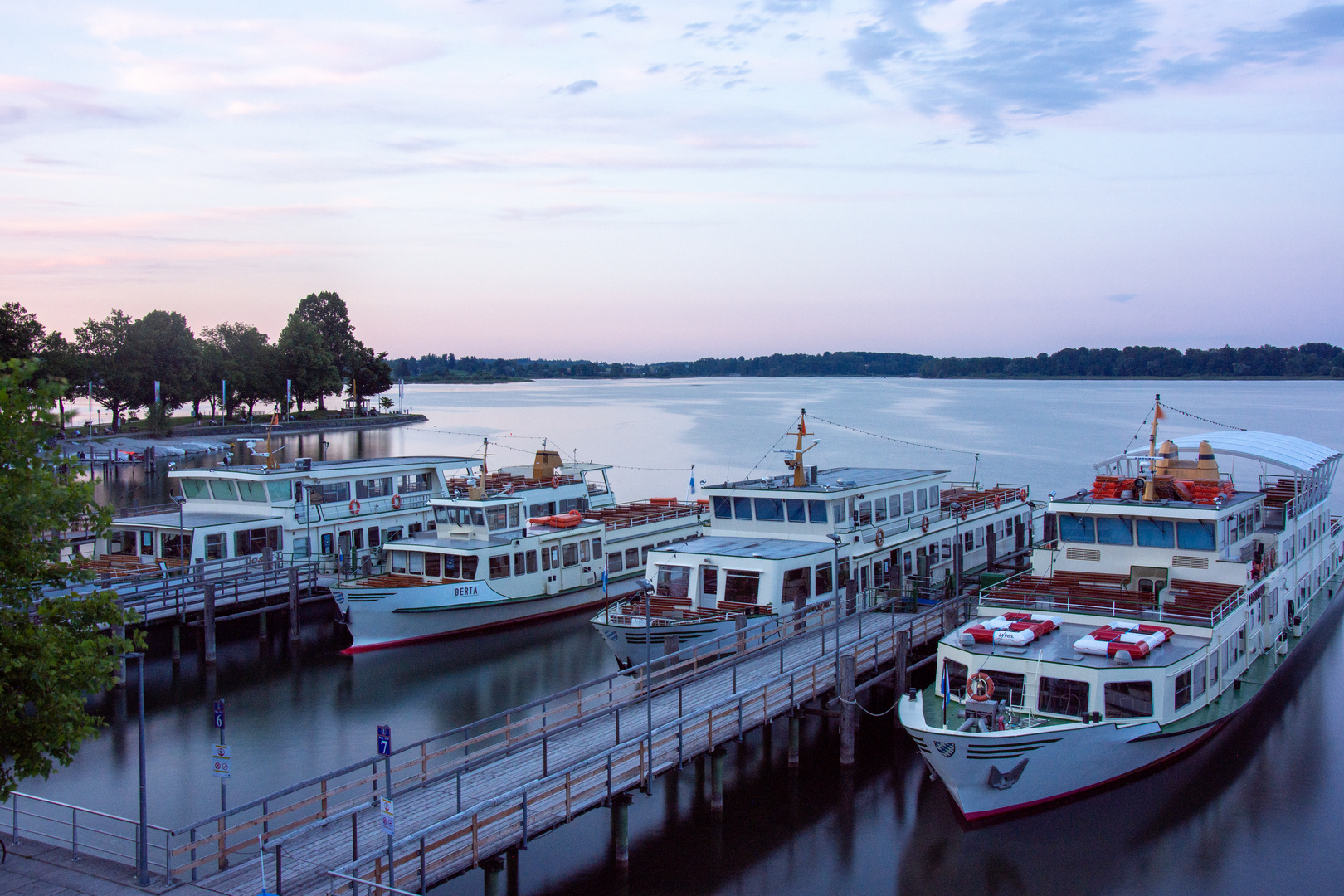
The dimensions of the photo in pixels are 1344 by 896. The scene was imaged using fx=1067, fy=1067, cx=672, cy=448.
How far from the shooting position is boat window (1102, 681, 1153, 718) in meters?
25.0

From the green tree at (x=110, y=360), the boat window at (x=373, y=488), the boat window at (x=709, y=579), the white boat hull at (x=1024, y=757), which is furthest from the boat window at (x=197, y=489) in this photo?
the green tree at (x=110, y=360)

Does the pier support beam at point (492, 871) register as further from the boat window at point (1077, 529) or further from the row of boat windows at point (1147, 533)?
the row of boat windows at point (1147, 533)

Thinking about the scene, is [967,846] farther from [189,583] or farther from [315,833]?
[189,583]

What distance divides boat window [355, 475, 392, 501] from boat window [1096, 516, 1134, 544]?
32.3 m

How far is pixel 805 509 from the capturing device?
126ft

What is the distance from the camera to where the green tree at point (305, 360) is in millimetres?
156250

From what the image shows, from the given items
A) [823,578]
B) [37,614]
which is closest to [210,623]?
[823,578]

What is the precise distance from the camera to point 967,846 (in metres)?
24.6

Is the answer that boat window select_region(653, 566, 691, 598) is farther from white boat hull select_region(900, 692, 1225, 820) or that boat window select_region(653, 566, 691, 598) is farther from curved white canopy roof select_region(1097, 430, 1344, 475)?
curved white canopy roof select_region(1097, 430, 1344, 475)

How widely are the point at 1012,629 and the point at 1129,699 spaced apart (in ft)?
10.7

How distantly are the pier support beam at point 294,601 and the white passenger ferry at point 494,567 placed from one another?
5.92 feet

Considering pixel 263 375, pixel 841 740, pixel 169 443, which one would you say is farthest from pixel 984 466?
pixel 263 375

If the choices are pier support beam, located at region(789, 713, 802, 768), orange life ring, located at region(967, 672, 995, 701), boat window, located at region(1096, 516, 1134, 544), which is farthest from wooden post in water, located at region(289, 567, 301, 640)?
boat window, located at region(1096, 516, 1134, 544)

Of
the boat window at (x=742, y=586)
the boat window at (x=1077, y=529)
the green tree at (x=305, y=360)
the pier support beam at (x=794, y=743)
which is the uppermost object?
the green tree at (x=305, y=360)
